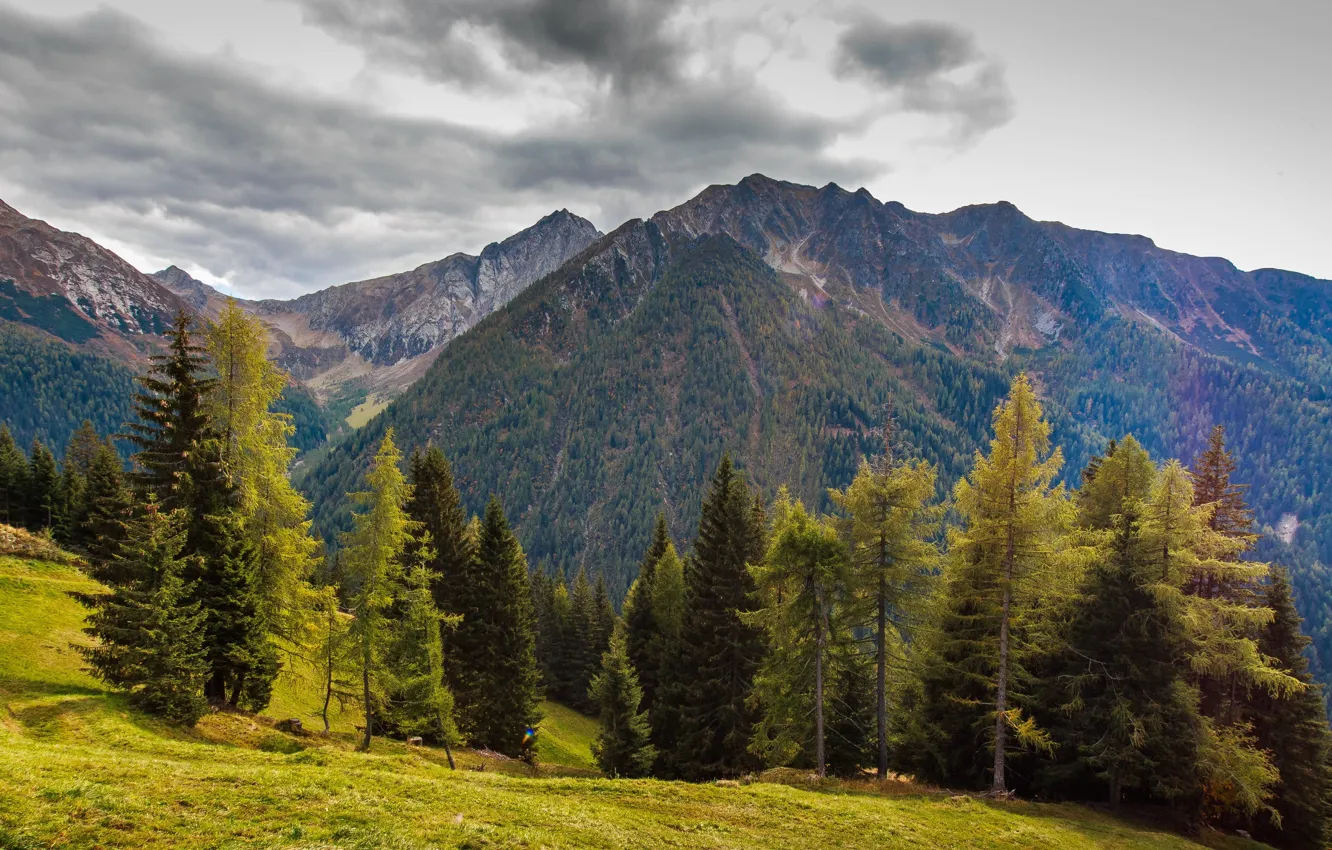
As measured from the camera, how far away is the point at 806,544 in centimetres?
2827

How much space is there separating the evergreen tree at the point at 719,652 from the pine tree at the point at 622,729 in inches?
84.2

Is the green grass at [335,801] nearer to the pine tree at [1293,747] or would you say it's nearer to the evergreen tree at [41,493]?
the pine tree at [1293,747]

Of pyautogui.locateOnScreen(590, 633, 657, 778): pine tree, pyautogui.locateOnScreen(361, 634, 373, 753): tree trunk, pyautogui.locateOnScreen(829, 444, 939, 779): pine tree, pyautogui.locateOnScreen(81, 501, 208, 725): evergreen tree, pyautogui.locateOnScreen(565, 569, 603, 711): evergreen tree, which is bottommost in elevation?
pyautogui.locateOnScreen(565, 569, 603, 711): evergreen tree

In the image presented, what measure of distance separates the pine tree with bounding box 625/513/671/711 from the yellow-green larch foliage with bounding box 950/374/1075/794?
90.9ft

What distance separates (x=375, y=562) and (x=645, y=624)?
96.4ft

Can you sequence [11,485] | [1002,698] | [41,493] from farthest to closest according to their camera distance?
[41,493], [11,485], [1002,698]

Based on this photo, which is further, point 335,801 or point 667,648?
point 667,648

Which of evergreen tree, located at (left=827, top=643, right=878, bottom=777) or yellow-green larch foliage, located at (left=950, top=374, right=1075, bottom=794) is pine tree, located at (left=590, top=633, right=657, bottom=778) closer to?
evergreen tree, located at (left=827, top=643, right=878, bottom=777)

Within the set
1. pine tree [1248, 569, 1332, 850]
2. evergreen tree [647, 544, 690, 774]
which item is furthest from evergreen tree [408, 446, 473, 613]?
pine tree [1248, 569, 1332, 850]

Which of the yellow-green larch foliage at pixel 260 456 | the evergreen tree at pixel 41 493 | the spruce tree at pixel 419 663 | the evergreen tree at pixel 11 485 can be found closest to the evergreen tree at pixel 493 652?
the spruce tree at pixel 419 663

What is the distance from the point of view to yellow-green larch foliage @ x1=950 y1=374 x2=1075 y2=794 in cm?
2547

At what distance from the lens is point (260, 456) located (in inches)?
1130

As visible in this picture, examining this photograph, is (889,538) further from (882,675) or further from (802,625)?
(882,675)

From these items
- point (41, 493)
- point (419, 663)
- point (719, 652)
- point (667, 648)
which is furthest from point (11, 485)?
point (719, 652)
